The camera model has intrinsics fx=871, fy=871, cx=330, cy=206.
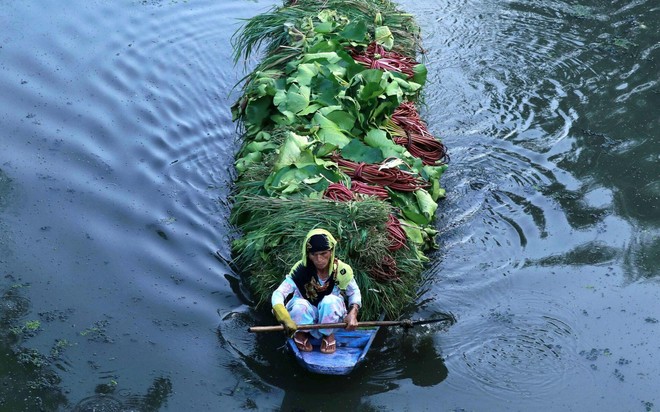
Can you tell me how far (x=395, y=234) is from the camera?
22.5 ft

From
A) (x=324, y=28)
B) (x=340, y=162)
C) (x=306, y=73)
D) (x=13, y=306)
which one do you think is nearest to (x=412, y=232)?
(x=340, y=162)

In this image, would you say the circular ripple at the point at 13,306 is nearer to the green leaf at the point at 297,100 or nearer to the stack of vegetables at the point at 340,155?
the stack of vegetables at the point at 340,155

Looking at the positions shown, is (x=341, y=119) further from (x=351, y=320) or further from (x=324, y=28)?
(x=351, y=320)

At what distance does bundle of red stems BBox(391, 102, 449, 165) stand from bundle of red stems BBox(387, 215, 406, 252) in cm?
138

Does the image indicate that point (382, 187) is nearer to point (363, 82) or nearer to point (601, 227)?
point (363, 82)

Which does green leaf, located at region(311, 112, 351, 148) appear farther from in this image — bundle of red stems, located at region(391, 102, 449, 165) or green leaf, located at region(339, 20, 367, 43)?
green leaf, located at region(339, 20, 367, 43)

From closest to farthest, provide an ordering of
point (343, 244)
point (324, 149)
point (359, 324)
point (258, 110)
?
point (359, 324)
point (343, 244)
point (324, 149)
point (258, 110)

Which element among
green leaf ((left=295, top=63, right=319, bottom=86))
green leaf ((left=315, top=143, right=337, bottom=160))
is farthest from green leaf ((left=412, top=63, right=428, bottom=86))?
green leaf ((left=315, top=143, right=337, bottom=160))

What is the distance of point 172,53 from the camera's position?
11.4 metres

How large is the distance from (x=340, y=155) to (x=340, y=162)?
0.10 meters

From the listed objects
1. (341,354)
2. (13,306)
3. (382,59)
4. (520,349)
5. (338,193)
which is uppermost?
(382,59)

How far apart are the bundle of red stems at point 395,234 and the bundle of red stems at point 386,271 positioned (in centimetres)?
11

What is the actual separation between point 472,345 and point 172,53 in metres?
6.36

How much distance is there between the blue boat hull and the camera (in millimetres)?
6176
